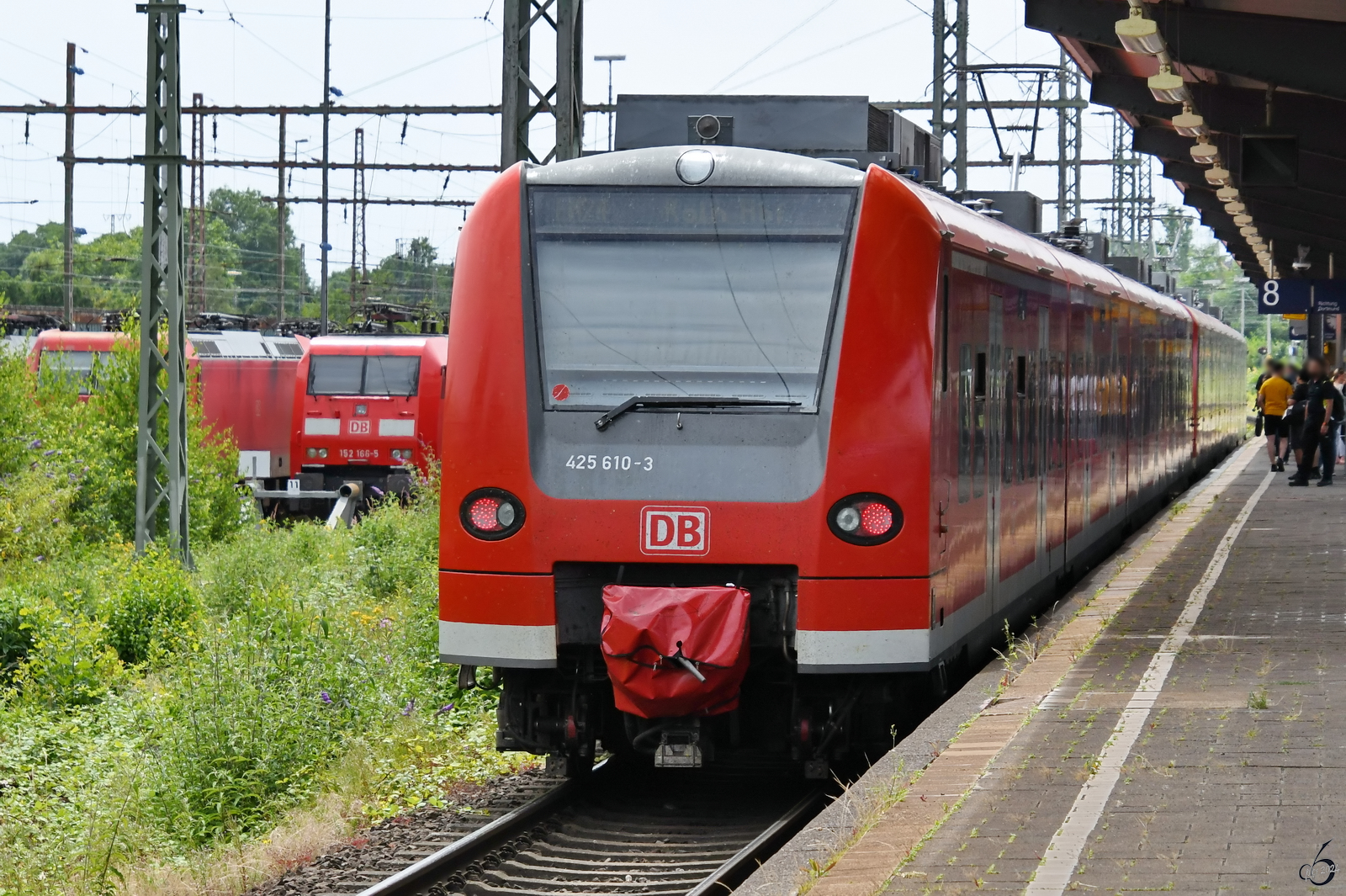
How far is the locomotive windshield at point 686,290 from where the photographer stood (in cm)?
797

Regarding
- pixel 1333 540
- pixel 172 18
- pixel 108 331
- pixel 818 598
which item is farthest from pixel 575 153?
pixel 108 331

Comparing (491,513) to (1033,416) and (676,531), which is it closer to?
(676,531)

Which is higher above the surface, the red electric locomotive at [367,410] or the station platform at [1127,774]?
the red electric locomotive at [367,410]

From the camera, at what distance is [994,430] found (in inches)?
389

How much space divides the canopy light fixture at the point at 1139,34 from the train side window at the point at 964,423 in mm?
4815

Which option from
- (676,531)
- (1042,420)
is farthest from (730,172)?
(1042,420)

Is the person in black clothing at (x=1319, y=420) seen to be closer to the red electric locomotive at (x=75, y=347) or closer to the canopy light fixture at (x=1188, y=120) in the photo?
the canopy light fixture at (x=1188, y=120)

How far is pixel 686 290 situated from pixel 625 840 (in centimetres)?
239

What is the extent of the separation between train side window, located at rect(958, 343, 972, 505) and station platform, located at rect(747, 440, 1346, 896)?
3.26ft

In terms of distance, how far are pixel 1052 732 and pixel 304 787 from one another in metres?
4.11

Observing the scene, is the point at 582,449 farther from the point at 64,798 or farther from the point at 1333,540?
the point at 1333,540

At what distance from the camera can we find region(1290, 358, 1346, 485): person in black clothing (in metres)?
24.1

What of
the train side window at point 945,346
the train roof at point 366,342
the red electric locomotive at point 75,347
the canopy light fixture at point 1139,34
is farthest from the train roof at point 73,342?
the train side window at point 945,346

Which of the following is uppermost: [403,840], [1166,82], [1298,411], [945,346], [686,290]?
[1166,82]
